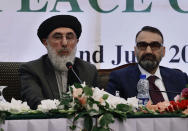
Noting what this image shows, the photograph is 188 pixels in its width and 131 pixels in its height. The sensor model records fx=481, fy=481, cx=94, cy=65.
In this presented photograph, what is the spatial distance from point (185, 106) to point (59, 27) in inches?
60.0

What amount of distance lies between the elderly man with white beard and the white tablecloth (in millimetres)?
1135

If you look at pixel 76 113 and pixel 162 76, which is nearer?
pixel 76 113

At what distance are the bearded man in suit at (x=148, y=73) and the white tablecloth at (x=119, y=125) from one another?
3.85ft

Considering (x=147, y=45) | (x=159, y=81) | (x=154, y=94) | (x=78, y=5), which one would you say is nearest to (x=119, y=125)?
(x=154, y=94)

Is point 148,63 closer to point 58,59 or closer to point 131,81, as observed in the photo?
point 131,81

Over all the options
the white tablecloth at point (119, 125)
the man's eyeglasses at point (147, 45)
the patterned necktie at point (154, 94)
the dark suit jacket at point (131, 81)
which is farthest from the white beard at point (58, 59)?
the white tablecloth at point (119, 125)

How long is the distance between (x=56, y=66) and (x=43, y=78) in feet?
0.69

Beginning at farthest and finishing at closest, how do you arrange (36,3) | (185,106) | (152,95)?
(36,3) → (152,95) → (185,106)

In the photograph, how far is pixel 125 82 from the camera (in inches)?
143

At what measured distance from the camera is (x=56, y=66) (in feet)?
12.2

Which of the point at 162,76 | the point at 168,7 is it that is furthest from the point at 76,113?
the point at 168,7

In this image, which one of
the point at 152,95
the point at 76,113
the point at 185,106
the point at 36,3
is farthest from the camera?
the point at 36,3

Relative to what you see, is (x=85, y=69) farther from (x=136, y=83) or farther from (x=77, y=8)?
(x=77, y=8)

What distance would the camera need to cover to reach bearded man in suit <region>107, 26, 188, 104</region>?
3631 millimetres
